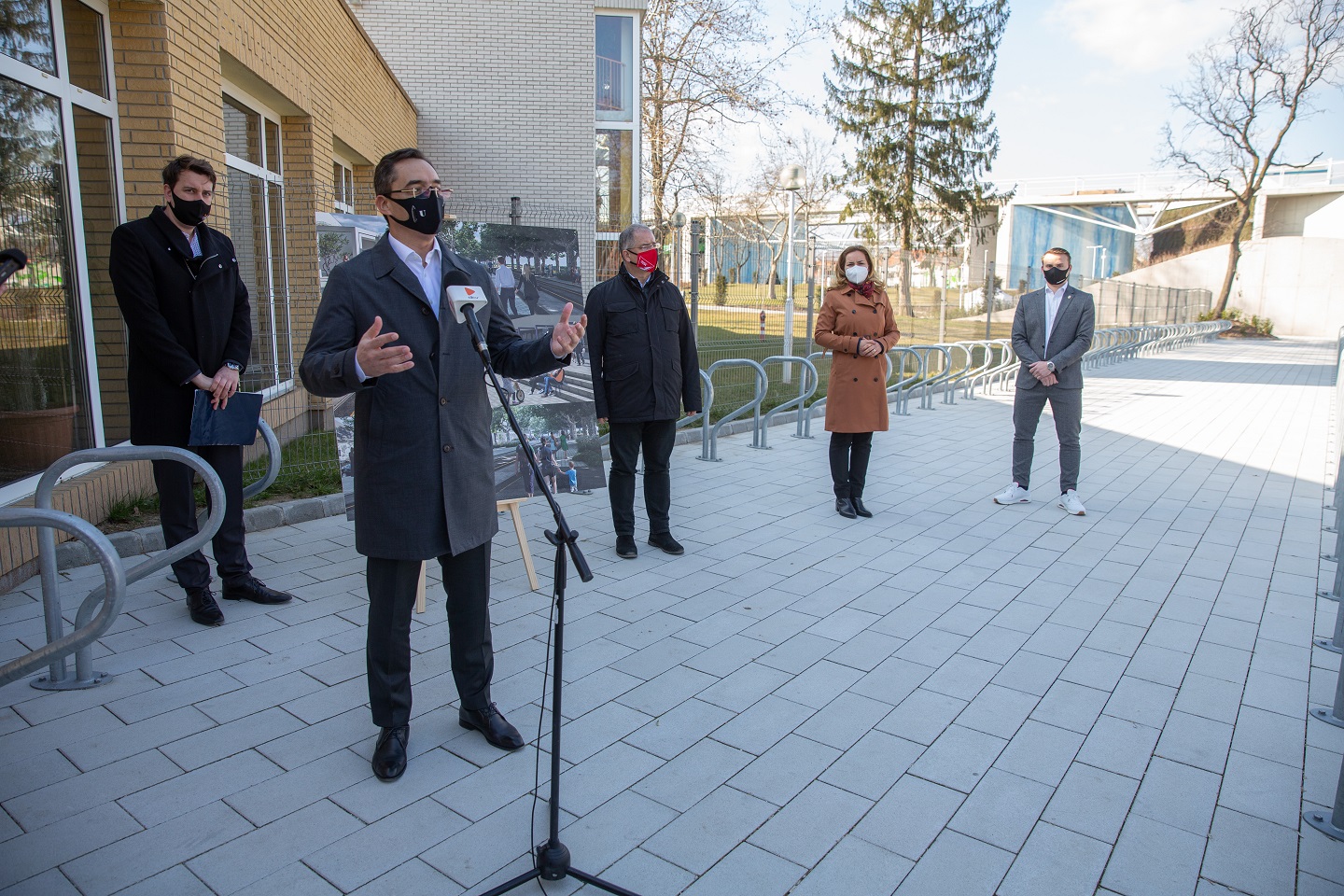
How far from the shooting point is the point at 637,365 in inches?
209

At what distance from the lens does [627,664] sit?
3908mm

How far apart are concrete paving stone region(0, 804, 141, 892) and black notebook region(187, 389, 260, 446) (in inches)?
73.6

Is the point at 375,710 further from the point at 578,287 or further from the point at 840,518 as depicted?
the point at 840,518

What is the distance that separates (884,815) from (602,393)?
3229mm

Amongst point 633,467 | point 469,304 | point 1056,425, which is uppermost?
point 469,304

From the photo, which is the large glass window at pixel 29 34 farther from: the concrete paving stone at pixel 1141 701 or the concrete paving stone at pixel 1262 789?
the concrete paving stone at pixel 1262 789

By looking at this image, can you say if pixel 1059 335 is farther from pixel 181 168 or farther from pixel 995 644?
pixel 181 168

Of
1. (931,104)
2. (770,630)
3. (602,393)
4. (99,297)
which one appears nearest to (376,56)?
(99,297)

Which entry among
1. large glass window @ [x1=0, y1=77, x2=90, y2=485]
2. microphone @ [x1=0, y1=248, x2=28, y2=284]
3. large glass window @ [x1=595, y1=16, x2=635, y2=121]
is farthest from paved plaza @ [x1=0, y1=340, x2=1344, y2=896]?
large glass window @ [x1=595, y1=16, x2=635, y2=121]

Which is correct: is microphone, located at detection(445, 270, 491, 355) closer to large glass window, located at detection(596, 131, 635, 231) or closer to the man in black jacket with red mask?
the man in black jacket with red mask

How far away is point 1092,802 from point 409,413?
2.55m

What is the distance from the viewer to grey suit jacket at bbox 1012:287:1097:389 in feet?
21.1

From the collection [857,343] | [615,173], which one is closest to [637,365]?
[857,343]

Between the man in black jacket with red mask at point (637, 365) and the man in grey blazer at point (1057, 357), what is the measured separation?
276 cm
